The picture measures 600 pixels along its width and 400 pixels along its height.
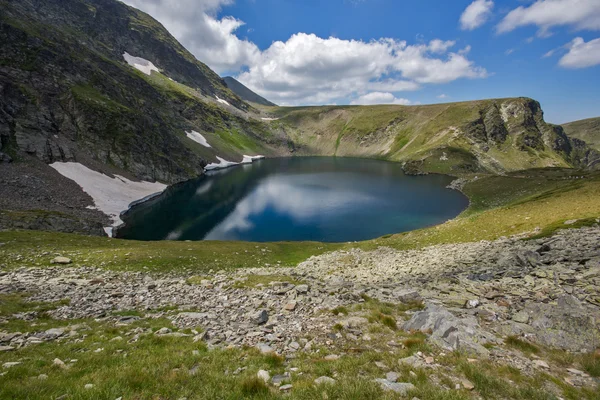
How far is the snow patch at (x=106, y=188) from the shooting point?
7862cm

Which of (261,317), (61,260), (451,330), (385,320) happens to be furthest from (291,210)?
(451,330)

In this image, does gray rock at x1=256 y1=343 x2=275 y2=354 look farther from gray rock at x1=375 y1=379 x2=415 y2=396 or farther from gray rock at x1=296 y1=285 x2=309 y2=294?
gray rock at x1=296 y1=285 x2=309 y2=294

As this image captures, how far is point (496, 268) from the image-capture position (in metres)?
21.9

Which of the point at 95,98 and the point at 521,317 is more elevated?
the point at 95,98

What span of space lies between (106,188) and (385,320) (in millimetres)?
100777

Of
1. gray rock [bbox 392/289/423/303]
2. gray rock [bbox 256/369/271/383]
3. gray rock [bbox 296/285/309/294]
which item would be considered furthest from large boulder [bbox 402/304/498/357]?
gray rock [bbox 296/285/309/294]

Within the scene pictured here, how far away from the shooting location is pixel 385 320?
13188 mm

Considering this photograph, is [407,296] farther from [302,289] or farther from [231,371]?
[231,371]

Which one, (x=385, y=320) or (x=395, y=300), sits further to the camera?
(x=395, y=300)

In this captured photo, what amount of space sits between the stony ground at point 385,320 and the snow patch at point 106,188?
6205cm

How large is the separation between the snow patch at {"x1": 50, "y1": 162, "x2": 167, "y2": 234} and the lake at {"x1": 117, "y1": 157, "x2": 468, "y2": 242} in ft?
14.1

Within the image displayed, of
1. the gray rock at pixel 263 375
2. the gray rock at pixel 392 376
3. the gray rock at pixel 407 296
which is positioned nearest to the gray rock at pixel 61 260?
the gray rock at pixel 263 375

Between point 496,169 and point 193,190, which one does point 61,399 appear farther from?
point 496,169

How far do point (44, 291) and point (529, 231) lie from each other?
44.3 meters
